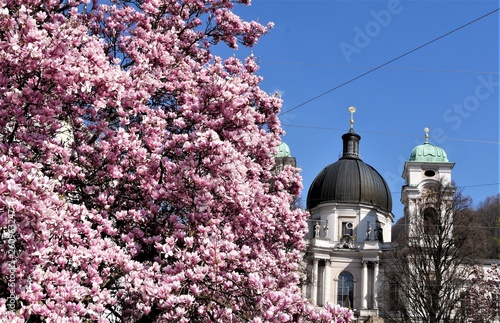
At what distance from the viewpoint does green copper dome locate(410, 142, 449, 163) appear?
69.3 meters

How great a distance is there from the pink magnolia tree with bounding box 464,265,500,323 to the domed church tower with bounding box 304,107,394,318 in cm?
2686

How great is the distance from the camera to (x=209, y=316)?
925cm

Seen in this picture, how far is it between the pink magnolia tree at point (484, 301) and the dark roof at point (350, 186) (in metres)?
33.9

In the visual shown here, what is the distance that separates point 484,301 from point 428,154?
35.9m

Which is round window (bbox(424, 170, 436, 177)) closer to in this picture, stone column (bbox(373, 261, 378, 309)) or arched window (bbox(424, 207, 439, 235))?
stone column (bbox(373, 261, 378, 309))

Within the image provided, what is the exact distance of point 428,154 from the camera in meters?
69.9

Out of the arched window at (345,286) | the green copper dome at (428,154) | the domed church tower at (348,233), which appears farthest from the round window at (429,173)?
the arched window at (345,286)

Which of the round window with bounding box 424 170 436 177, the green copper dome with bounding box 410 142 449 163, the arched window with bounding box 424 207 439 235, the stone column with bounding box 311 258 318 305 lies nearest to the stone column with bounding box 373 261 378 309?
the stone column with bounding box 311 258 318 305

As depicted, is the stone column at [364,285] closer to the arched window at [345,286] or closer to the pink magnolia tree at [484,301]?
the arched window at [345,286]

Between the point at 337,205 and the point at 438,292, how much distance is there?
3099cm

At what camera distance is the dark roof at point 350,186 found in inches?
2830

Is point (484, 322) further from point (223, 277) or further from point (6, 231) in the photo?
point (6, 231)

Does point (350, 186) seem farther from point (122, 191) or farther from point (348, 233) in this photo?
point (122, 191)

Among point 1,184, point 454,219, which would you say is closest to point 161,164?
point 1,184
